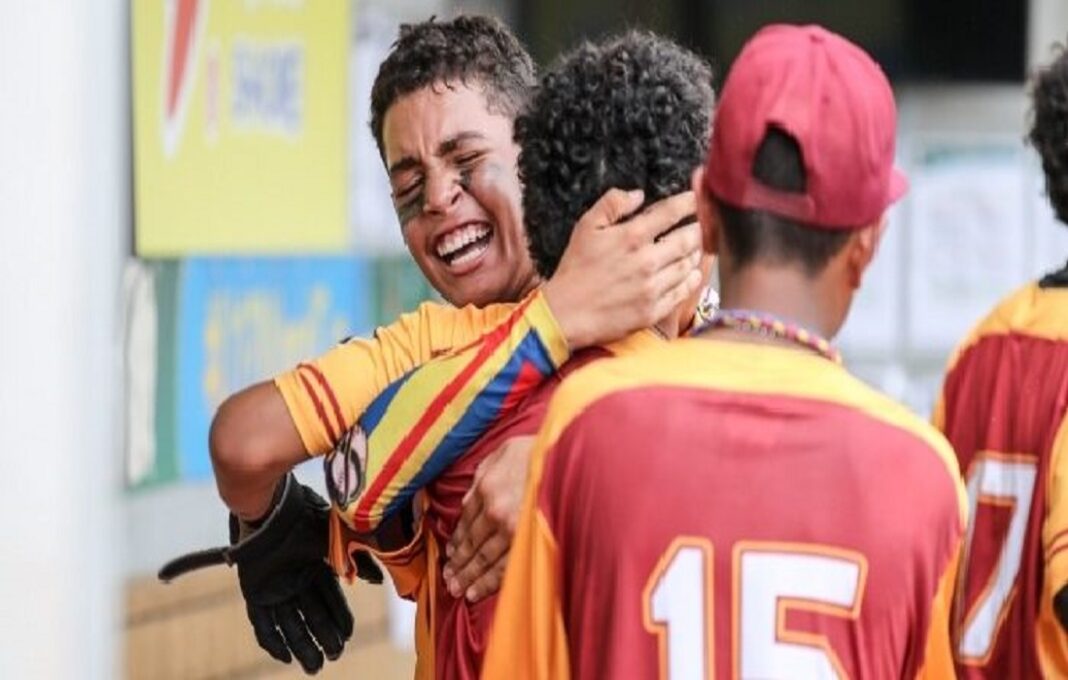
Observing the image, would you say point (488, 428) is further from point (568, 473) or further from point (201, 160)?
point (201, 160)

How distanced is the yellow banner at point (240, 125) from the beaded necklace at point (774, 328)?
204 cm

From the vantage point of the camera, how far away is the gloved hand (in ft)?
10.5

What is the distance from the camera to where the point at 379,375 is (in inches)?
117

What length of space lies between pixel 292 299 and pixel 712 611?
247 cm

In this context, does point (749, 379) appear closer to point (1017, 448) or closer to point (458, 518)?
point (458, 518)

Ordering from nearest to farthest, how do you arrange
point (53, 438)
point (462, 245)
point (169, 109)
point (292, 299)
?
point (462, 245), point (53, 438), point (169, 109), point (292, 299)

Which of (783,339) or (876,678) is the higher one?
(783,339)

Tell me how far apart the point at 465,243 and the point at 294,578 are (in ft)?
1.69

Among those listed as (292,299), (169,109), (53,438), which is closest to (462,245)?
(53,438)

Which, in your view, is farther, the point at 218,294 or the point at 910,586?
the point at 218,294

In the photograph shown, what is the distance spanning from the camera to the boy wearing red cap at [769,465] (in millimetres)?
2449

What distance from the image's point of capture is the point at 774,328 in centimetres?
250

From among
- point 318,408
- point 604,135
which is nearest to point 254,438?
point 318,408

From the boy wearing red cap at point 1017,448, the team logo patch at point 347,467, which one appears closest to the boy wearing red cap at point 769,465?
the team logo patch at point 347,467
